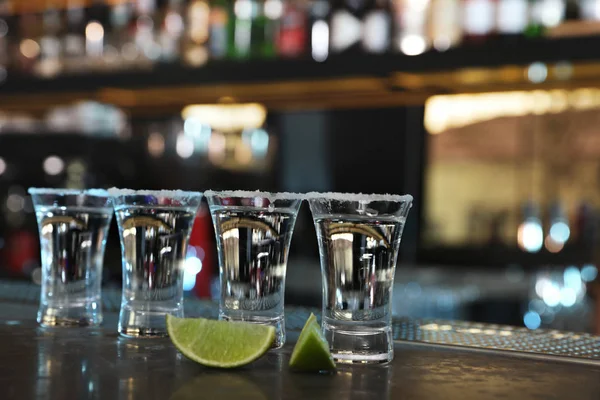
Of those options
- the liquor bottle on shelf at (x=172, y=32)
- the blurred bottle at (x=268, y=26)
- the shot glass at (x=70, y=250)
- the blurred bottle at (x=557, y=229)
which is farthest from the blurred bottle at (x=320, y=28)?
the shot glass at (x=70, y=250)

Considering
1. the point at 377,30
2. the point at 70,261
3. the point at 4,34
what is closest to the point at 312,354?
the point at 70,261

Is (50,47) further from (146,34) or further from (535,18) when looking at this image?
(535,18)

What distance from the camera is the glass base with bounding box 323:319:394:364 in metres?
0.76

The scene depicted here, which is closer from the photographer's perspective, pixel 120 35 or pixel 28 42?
pixel 120 35

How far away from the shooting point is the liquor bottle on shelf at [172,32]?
3.13 meters

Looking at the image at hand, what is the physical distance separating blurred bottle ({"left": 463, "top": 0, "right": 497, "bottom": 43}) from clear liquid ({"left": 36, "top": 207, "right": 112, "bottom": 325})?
6.23ft

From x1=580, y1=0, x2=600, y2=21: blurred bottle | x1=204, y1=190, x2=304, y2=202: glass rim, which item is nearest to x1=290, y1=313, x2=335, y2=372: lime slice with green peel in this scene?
x1=204, y1=190, x2=304, y2=202: glass rim

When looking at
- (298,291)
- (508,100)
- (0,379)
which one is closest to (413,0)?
(508,100)

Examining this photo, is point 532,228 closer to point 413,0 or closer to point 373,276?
point 413,0

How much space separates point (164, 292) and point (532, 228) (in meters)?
2.17

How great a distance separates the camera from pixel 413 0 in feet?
8.92

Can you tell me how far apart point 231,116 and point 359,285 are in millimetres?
2643

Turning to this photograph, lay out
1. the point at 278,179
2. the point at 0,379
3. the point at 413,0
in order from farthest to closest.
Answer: the point at 278,179 < the point at 413,0 < the point at 0,379

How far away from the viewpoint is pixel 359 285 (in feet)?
2.50
